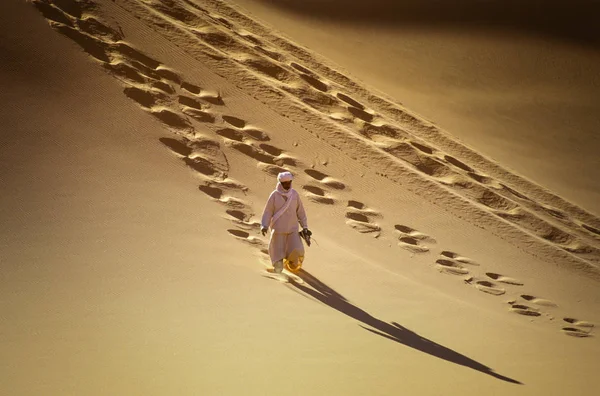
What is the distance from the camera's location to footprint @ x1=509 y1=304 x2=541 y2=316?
8.10 meters

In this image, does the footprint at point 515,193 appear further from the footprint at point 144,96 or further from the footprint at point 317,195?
the footprint at point 144,96

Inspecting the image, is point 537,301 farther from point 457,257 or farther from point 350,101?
point 350,101

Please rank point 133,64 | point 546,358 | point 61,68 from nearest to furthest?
point 546,358, point 61,68, point 133,64

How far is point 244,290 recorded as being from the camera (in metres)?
7.00

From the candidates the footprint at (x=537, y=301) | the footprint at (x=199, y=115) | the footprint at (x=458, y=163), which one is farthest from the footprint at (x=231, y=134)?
the footprint at (x=537, y=301)

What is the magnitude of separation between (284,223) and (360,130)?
3.87 m

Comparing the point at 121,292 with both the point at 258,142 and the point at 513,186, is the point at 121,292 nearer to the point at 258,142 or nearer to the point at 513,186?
the point at 258,142

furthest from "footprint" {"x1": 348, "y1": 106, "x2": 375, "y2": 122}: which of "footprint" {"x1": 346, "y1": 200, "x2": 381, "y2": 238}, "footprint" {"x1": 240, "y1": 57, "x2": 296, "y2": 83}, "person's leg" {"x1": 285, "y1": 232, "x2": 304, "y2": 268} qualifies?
"person's leg" {"x1": 285, "y1": 232, "x2": 304, "y2": 268}

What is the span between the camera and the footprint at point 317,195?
9.69m

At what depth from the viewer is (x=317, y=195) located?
980 centimetres

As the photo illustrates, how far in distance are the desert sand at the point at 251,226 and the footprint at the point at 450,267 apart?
46 millimetres

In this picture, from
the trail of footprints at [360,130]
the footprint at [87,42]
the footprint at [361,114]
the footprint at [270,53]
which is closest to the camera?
the trail of footprints at [360,130]

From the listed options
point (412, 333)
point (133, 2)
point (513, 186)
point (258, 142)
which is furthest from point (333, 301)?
point (133, 2)

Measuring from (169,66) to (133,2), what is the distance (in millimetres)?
1654
